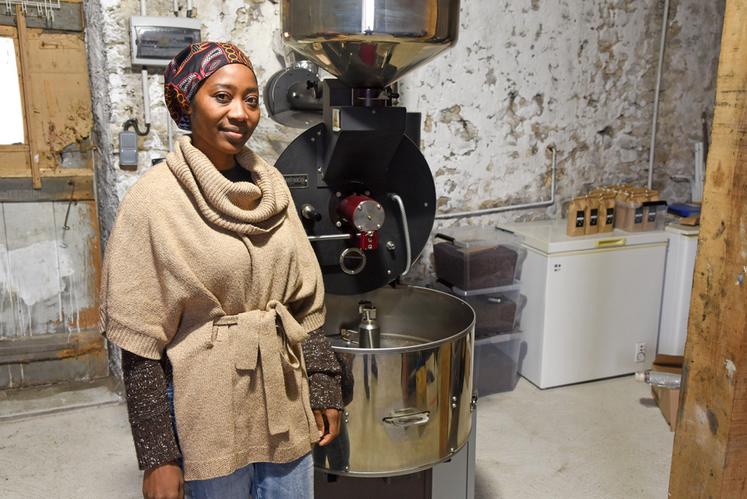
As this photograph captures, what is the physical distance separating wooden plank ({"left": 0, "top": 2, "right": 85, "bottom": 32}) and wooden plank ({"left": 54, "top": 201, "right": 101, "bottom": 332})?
696mm

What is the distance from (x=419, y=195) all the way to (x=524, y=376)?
5.48 ft

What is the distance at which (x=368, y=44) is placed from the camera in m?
1.39

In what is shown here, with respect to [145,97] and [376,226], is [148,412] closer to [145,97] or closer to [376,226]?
[376,226]

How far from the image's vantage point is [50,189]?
Answer: 2746mm

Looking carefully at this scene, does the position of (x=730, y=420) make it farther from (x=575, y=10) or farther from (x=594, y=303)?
(x=575, y=10)

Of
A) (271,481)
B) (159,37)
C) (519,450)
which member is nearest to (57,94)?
(159,37)

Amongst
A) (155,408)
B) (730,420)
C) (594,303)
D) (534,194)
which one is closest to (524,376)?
(594,303)

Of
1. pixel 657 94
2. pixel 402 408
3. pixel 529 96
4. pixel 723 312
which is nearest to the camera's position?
pixel 723 312

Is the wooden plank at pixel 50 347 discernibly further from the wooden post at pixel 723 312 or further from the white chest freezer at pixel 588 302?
the wooden post at pixel 723 312

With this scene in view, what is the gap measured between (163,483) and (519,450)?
1.64m

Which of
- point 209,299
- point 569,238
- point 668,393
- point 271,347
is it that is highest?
point 209,299

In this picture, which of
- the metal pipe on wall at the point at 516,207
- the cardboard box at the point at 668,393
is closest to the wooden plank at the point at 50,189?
the metal pipe on wall at the point at 516,207

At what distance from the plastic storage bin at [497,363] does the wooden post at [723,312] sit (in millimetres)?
1488

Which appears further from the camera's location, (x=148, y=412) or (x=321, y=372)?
(x=321, y=372)
